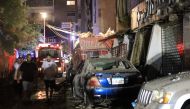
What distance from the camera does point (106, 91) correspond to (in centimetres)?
1471

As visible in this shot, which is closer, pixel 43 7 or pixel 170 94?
pixel 170 94

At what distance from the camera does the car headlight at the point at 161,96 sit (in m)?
8.51

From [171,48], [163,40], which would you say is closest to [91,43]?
[163,40]

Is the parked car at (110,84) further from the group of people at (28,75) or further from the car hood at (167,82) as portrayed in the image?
the car hood at (167,82)

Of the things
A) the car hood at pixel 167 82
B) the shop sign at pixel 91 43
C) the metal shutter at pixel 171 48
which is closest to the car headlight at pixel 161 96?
the car hood at pixel 167 82

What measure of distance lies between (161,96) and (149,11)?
13960 millimetres

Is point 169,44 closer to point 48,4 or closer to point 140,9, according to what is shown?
point 140,9

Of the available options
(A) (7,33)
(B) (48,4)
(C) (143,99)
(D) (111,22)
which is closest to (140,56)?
(C) (143,99)

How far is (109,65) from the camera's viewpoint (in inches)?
631

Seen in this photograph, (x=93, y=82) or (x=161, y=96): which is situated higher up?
(x=93, y=82)

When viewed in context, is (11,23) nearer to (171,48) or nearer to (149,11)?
(149,11)

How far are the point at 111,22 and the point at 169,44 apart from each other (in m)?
24.5

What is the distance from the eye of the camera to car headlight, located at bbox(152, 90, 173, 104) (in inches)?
335

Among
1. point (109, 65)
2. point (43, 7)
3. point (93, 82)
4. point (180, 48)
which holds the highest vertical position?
point (43, 7)
